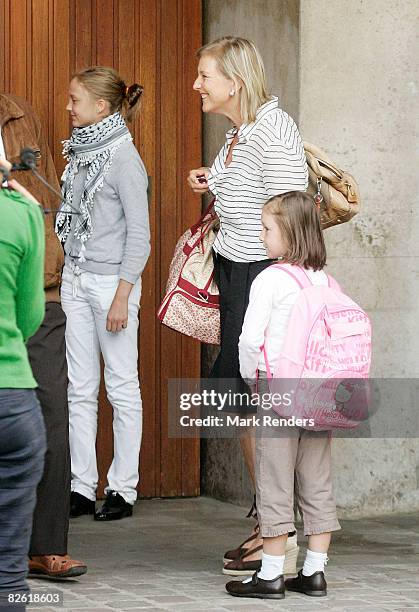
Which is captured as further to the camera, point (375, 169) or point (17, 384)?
point (375, 169)

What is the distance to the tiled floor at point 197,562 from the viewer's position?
5.13 metres

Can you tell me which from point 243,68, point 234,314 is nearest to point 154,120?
point 243,68

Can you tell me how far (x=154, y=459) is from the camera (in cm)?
756

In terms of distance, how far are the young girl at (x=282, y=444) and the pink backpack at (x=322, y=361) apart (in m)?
0.05

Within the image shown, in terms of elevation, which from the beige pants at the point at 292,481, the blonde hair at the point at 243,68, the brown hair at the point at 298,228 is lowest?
the beige pants at the point at 292,481

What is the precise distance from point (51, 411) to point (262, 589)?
1.05m

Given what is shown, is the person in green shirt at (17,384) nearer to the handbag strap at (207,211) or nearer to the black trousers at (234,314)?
the black trousers at (234,314)

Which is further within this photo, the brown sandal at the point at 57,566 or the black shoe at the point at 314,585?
the brown sandal at the point at 57,566

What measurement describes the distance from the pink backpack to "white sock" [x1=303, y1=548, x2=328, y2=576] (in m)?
0.50

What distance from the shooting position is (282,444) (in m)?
5.25

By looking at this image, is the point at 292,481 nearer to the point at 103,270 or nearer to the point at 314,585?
the point at 314,585

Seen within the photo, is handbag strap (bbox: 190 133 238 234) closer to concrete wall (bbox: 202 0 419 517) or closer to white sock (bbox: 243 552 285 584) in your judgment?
concrete wall (bbox: 202 0 419 517)

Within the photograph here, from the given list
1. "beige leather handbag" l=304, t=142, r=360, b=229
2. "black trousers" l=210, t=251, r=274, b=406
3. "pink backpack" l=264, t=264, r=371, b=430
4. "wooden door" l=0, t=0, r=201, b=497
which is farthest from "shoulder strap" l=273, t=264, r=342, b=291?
"wooden door" l=0, t=0, r=201, b=497

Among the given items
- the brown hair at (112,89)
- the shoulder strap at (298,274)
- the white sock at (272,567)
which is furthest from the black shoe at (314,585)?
the brown hair at (112,89)
